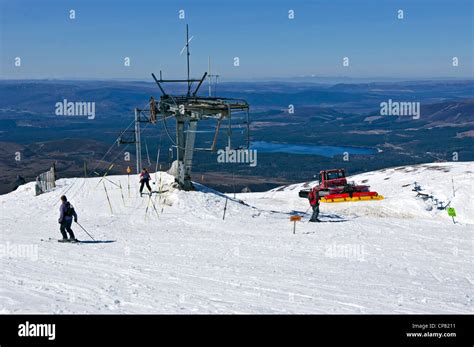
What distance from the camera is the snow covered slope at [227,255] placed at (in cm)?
1228

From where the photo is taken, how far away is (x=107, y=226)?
22.3 m

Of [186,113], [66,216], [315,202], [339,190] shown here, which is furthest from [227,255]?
[339,190]

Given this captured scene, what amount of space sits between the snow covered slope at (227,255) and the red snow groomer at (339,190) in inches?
55.5

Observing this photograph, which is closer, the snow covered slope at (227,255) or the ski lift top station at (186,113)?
the snow covered slope at (227,255)

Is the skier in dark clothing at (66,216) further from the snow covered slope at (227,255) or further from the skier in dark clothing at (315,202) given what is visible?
the skier in dark clothing at (315,202)

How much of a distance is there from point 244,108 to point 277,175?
325 feet

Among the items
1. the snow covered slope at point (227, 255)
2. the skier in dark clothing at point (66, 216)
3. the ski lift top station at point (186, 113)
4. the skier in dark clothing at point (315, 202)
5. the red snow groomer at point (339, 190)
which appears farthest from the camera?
the red snow groomer at point (339, 190)

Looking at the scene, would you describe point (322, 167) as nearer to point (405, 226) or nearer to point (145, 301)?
point (405, 226)

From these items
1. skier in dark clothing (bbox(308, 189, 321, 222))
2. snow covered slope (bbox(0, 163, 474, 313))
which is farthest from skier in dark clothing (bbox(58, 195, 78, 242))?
skier in dark clothing (bbox(308, 189, 321, 222))

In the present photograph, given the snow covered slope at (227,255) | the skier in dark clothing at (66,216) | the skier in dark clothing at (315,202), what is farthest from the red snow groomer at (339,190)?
the skier in dark clothing at (66,216)

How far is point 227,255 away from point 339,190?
51.2 ft

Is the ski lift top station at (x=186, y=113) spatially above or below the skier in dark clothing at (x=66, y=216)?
above
